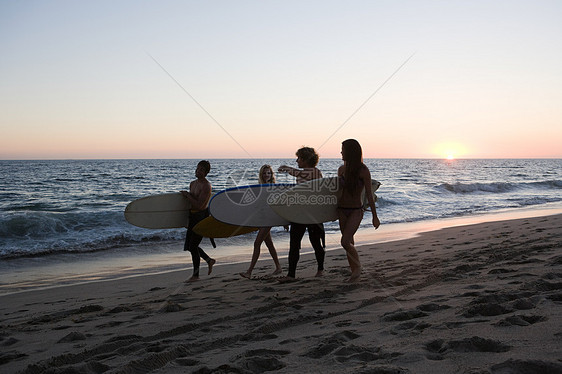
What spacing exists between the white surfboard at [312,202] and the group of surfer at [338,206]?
0.40 ft

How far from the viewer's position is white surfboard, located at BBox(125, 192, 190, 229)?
699 cm

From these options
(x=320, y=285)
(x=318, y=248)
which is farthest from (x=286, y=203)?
(x=320, y=285)

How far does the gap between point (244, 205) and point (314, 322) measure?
10.1 feet

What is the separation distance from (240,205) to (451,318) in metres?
3.75

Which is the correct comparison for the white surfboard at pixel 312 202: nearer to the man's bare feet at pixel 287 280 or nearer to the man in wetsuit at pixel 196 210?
the man's bare feet at pixel 287 280

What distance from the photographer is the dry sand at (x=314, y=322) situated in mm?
2547

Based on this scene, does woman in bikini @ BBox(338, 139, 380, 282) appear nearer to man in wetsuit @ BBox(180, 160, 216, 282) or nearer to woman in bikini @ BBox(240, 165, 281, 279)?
woman in bikini @ BBox(240, 165, 281, 279)

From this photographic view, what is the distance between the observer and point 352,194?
513cm

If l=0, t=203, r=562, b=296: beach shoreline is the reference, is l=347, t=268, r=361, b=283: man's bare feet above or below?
above

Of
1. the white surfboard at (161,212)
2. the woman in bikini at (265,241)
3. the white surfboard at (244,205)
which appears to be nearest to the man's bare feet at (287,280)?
the woman in bikini at (265,241)

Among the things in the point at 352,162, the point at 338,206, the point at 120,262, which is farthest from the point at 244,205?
the point at 120,262

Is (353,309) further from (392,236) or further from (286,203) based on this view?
(392,236)

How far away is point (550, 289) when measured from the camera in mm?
3721

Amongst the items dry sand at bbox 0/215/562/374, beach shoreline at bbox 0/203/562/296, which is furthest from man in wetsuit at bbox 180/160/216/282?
beach shoreline at bbox 0/203/562/296
